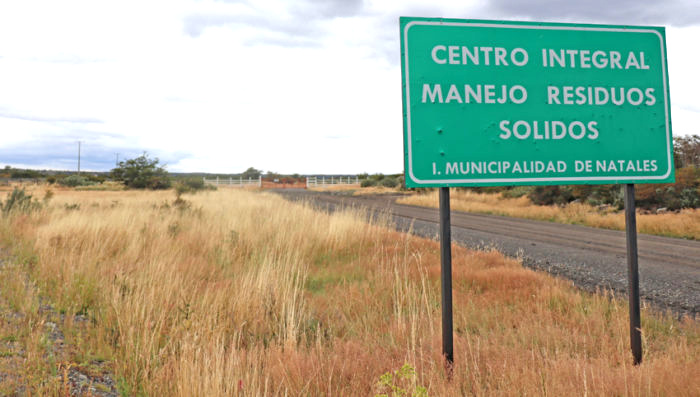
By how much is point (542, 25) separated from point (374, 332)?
3.35 m

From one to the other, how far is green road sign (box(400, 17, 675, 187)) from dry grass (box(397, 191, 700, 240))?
11.4 m

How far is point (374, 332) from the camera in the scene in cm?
427

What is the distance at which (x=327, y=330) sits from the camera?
4.48 m

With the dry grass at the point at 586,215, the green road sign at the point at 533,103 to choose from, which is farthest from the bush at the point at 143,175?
the green road sign at the point at 533,103

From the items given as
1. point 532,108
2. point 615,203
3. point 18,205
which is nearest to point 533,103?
point 532,108

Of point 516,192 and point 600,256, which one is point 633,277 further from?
point 516,192

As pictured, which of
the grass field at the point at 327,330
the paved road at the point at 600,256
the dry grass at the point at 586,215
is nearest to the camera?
the grass field at the point at 327,330

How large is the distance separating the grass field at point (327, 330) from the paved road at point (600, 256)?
106 centimetres

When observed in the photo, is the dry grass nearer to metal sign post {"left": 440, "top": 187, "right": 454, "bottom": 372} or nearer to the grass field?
the grass field

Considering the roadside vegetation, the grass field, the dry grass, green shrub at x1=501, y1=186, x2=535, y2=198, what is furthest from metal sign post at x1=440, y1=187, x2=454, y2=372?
green shrub at x1=501, y1=186, x2=535, y2=198

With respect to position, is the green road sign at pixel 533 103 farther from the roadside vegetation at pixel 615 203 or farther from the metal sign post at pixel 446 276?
the roadside vegetation at pixel 615 203

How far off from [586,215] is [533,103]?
16122 mm

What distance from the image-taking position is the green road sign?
3607 millimetres

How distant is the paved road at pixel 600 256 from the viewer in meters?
6.43
